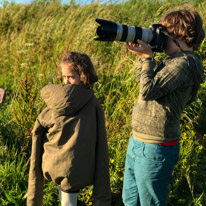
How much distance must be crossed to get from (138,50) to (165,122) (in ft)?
1.52

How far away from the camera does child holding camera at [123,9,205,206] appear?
5.34 ft

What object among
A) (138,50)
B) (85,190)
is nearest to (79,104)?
(138,50)

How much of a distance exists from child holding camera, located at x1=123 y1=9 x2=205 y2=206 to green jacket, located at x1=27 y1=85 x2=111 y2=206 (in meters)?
0.26

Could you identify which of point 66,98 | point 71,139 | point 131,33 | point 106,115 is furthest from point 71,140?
point 106,115

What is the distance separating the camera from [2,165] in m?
2.72

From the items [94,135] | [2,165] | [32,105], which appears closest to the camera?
[94,135]

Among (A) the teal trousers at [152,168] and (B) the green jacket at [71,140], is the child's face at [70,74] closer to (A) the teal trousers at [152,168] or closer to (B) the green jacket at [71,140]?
(B) the green jacket at [71,140]

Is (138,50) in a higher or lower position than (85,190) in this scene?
higher

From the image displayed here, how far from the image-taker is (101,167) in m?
1.92

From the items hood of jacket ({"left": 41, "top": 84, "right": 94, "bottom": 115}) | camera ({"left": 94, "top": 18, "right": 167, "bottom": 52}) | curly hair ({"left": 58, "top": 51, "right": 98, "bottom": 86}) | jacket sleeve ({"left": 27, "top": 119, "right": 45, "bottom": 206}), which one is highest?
camera ({"left": 94, "top": 18, "right": 167, "bottom": 52})

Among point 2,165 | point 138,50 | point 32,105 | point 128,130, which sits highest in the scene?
point 138,50

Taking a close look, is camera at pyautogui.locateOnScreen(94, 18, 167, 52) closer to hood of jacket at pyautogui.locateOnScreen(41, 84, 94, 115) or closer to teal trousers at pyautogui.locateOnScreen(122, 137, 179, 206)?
hood of jacket at pyautogui.locateOnScreen(41, 84, 94, 115)

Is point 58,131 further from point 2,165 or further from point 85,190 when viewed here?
point 2,165

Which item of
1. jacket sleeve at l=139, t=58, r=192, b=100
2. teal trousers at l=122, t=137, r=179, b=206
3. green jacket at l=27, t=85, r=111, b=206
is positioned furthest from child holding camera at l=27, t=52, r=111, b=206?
jacket sleeve at l=139, t=58, r=192, b=100
